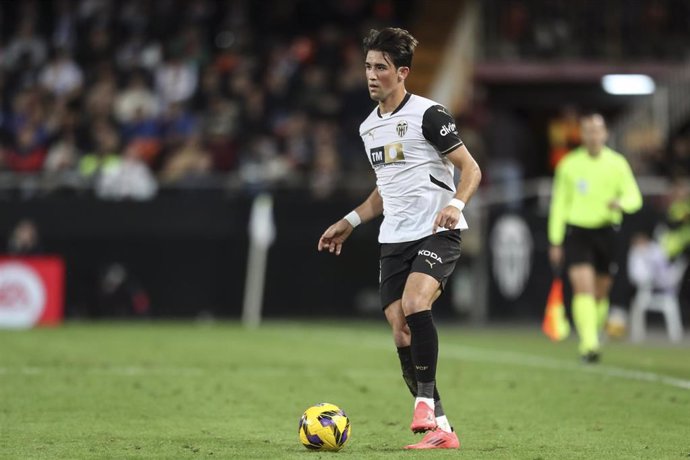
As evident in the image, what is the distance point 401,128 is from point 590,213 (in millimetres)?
6786

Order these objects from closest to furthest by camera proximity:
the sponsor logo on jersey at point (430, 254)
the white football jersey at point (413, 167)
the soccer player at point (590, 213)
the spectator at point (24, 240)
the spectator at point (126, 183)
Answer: the sponsor logo on jersey at point (430, 254) → the white football jersey at point (413, 167) → the soccer player at point (590, 213) → the spectator at point (24, 240) → the spectator at point (126, 183)

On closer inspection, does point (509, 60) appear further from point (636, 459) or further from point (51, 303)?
point (636, 459)

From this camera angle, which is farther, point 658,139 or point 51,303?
point 658,139

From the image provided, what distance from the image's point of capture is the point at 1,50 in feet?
88.6

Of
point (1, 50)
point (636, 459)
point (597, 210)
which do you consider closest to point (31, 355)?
point (597, 210)

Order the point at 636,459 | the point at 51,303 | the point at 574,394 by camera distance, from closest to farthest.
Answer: the point at 636,459 → the point at 574,394 → the point at 51,303

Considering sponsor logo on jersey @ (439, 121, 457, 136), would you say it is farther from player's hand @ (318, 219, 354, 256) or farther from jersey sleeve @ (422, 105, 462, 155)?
player's hand @ (318, 219, 354, 256)

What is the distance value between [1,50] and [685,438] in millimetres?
20972

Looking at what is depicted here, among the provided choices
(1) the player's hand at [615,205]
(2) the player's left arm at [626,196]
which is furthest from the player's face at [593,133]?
(1) the player's hand at [615,205]

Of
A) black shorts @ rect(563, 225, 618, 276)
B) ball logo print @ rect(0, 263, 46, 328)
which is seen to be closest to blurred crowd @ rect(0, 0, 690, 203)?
ball logo print @ rect(0, 263, 46, 328)

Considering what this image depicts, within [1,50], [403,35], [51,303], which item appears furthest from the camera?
[1,50]

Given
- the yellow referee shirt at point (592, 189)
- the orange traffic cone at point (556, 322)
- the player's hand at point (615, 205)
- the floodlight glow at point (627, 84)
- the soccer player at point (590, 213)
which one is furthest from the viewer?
the floodlight glow at point (627, 84)

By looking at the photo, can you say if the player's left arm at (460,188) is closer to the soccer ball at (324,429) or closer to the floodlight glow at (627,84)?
the soccer ball at (324,429)

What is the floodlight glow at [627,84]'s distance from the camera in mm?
27141
